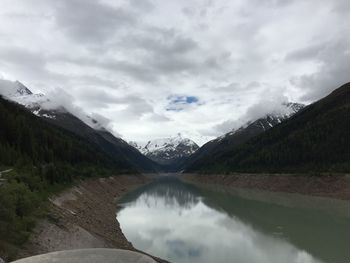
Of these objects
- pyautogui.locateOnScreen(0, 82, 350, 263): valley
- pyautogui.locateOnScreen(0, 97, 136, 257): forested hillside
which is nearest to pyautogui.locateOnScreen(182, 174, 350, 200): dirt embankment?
pyautogui.locateOnScreen(0, 82, 350, 263): valley

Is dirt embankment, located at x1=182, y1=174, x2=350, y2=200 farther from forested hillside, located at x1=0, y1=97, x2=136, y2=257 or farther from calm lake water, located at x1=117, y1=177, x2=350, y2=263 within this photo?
forested hillside, located at x1=0, y1=97, x2=136, y2=257

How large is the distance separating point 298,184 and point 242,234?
186 feet

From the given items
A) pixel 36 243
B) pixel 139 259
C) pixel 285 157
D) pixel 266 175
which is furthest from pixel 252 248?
Answer: pixel 285 157

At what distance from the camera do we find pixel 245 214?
60.9 m

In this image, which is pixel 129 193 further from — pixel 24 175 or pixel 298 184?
pixel 24 175

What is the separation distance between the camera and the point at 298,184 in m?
96.7

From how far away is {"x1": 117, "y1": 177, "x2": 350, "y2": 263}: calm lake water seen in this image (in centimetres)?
3272

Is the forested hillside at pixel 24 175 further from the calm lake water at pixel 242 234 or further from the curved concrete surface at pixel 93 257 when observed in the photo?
the curved concrete surface at pixel 93 257

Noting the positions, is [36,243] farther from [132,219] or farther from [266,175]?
[266,175]

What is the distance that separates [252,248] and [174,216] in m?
28.3

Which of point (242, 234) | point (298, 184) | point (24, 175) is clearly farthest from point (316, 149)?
point (24, 175)

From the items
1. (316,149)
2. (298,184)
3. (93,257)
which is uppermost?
(316,149)

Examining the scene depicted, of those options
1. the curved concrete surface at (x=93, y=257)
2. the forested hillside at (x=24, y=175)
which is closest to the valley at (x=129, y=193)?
the forested hillside at (x=24, y=175)

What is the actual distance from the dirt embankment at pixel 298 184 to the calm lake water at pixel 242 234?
19136mm
